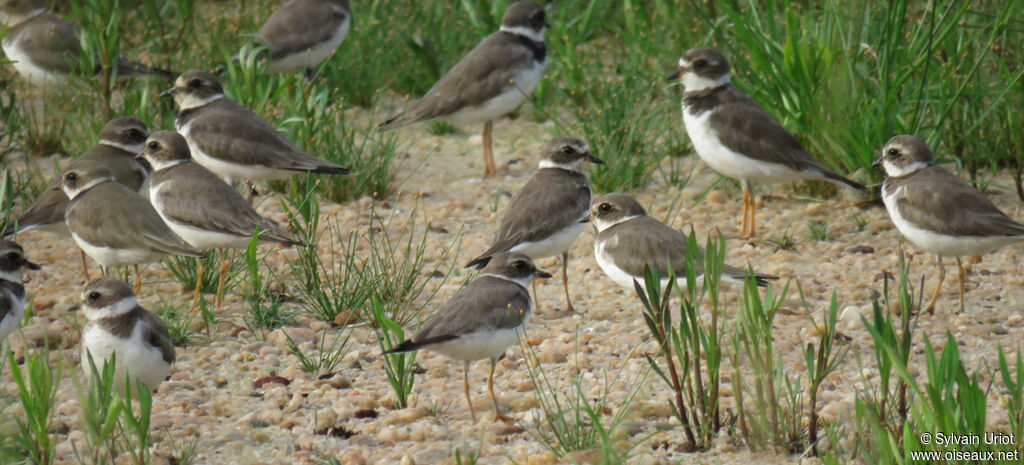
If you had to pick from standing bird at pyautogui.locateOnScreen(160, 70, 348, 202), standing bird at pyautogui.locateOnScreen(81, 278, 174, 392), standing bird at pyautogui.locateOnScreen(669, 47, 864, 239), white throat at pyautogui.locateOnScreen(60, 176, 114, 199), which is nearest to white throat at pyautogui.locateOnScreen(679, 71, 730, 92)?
standing bird at pyautogui.locateOnScreen(669, 47, 864, 239)

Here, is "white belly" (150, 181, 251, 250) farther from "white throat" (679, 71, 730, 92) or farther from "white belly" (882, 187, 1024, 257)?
"white belly" (882, 187, 1024, 257)

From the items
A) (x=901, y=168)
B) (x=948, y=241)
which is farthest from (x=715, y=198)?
(x=948, y=241)

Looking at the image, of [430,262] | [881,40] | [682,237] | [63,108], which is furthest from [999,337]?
[63,108]

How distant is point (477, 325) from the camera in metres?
5.09

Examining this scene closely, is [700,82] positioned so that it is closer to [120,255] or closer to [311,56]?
[311,56]

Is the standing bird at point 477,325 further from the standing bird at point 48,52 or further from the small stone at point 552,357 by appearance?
the standing bird at point 48,52

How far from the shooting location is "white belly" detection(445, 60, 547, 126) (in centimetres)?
896

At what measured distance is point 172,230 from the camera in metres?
6.64

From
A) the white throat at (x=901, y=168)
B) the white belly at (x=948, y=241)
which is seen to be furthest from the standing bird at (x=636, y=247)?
the white throat at (x=901, y=168)

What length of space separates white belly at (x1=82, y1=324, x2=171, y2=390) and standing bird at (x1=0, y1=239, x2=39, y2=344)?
0.63 meters

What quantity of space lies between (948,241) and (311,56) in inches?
Answer: 223

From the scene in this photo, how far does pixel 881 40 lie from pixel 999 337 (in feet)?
7.36

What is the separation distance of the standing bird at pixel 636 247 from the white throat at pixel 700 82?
1.70m

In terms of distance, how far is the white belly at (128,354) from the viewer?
502 centimetres
